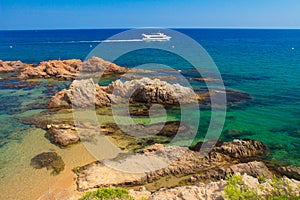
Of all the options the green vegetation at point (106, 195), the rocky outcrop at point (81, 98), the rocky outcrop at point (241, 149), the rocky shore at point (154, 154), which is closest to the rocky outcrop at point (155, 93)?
the rocky shore at point (154, 154)

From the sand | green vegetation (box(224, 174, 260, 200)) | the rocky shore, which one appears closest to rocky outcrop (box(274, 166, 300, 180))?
the rocky shore

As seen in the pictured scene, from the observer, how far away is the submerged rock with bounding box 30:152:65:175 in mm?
14330

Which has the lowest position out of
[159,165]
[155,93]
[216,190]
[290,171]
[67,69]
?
[67,69]

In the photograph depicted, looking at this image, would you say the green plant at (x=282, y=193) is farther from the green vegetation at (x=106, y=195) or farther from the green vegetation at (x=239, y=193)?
the green vegetation at (x=106, y=195)

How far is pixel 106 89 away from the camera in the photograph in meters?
27.5

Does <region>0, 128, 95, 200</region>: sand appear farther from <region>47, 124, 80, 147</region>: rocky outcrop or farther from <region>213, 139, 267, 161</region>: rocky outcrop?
<region>213, 139, 267, 161</region>: rocky outcrop

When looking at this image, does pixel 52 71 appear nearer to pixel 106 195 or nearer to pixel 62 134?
pixel 62 134

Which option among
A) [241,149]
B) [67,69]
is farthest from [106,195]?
[67,69]

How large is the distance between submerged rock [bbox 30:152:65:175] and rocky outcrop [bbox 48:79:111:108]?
914 centimetres

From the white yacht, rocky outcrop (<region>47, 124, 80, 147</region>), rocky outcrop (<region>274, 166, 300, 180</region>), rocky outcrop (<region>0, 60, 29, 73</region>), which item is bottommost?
rocky outcrop (<region>0, 60, 29, 73</region>)

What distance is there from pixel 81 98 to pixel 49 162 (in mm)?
10419

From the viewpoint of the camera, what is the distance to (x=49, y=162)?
14.9 metres

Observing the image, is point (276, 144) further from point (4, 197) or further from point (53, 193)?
point (4, 197)

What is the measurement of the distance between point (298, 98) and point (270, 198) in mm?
23464
